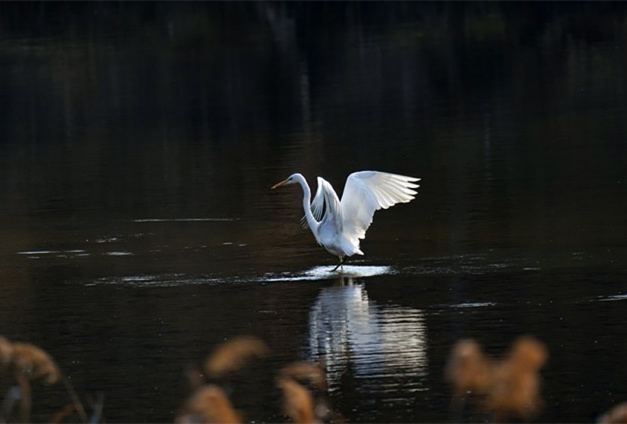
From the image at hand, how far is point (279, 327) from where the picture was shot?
13.8 m

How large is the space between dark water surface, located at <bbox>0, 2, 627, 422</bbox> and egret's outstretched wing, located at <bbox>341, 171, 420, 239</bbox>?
1.42 ft

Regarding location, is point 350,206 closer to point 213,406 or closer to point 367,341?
point 367,341

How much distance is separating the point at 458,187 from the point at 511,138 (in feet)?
18.6

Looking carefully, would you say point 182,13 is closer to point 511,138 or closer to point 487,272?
point 511,138

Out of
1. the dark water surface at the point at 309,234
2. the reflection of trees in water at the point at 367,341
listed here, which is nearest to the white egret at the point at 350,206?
the dark water surface at the point at 309,234

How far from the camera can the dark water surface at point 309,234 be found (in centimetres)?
1259


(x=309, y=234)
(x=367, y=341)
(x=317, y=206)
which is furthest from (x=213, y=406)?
(x=309, y=234)

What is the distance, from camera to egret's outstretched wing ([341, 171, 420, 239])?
17062mm

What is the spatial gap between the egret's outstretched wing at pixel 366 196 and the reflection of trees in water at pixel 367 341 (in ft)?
5.50

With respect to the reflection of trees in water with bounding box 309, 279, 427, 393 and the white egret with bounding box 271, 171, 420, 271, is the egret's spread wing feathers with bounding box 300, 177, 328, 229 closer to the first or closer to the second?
the white egret with bounding box 271, 171, 420, 271

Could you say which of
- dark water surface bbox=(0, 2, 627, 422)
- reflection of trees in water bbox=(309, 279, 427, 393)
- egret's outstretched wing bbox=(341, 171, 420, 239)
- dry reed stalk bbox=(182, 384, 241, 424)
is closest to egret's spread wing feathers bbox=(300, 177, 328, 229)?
egret's outstretched wing bbox=(341, 171, 420, 239)

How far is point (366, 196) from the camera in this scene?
17188 millimetres

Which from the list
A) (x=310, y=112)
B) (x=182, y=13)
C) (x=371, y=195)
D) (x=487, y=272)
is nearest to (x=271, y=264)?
(x=371, y=195)

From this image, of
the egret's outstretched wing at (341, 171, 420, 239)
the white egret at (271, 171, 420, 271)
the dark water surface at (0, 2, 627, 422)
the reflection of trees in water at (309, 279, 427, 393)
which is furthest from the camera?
the egret's outstretched wing at (341, 171, 420, 239)
